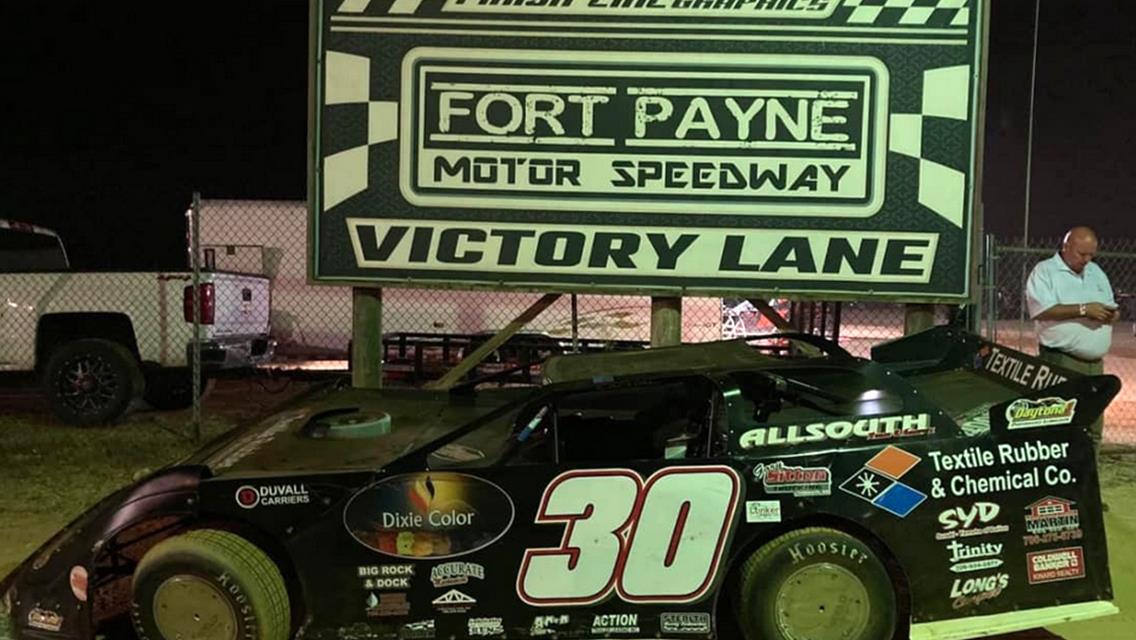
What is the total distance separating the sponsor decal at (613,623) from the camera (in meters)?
3.77

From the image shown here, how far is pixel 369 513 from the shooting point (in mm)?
3723

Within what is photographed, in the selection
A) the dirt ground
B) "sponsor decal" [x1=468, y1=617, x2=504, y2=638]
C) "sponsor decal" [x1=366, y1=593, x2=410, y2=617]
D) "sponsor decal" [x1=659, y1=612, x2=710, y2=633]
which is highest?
"sponsor decal" [x1=366, y1=593, x2=410, y2=617]

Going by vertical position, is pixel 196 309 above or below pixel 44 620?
above

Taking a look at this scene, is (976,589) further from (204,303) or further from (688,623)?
(204,303)

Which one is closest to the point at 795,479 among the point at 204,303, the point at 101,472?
the point at 101,472

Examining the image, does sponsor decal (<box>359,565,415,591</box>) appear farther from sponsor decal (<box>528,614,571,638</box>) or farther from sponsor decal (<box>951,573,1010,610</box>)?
sponsor decal (<box>951,573,1010,610</box>)

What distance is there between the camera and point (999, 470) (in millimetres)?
3809

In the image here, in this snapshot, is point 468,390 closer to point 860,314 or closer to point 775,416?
point 775,416

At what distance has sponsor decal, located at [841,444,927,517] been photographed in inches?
148

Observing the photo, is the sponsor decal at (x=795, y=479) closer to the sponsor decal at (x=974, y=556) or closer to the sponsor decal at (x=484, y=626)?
the sponsor decal at (x=974, y=556)

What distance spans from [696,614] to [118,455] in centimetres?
581

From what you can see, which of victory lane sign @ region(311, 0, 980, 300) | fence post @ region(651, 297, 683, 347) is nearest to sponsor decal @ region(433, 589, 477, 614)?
victory lane sign @ region(311, 0, 980, 300)

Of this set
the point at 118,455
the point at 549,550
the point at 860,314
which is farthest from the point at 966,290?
the point at 860,314

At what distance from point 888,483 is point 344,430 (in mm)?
2304
